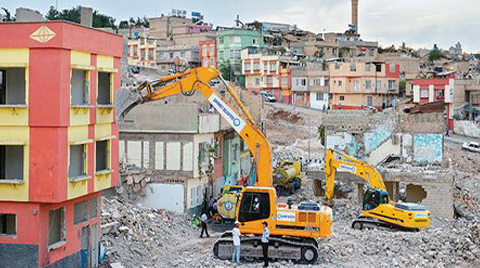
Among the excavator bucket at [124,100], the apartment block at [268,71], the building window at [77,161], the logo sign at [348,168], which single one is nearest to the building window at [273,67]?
the apartment block at [268,71]

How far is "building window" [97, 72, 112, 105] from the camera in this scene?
22.4 metres

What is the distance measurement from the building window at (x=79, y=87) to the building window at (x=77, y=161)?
1343mm

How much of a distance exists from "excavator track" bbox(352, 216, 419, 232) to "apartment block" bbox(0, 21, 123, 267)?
45.2 feet

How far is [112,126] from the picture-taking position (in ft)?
73.6

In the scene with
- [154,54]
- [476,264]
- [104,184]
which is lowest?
[476,264]

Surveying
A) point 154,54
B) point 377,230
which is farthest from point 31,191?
point 154,54

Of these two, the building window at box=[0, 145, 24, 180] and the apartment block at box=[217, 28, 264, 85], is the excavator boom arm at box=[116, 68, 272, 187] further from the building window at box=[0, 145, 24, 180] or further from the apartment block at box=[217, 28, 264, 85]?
the apartment block at box=[217, 28, 264, 85]

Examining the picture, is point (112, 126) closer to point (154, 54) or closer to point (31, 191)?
point (31, 191)

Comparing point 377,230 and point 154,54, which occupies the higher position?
point 154,54

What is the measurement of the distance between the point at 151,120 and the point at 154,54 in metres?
62.3

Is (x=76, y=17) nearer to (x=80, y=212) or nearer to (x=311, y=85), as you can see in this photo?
(x=311, y=85)

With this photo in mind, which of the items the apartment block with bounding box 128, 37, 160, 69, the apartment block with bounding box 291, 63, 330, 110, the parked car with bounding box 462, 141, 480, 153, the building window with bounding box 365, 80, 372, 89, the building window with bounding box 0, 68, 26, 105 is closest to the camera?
the building window with bounding box 0, 68, 26, 105

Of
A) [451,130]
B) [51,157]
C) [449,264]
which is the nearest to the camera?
[51,157]

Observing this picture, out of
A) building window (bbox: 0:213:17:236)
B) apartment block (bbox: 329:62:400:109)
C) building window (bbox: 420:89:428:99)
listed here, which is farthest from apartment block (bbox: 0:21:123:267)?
apartment block (bbox: 329:62:400:109)
